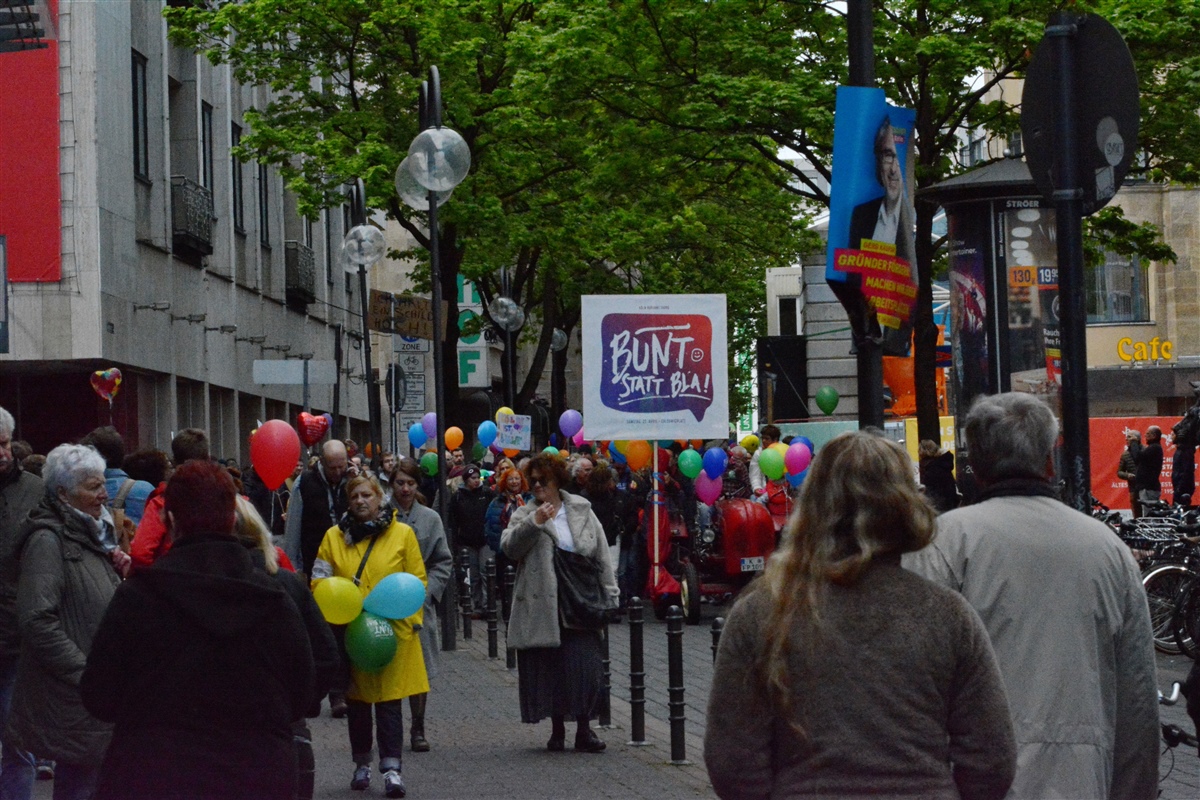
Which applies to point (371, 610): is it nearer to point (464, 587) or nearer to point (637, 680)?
point (637, 680)

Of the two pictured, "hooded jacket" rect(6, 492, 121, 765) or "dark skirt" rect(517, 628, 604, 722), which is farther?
"dark skirt" rect(517, 628, 604, 722)

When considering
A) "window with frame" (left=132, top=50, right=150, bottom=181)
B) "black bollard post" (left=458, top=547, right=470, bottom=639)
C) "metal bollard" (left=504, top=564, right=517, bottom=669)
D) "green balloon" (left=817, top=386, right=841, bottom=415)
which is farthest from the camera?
"green balloon" (left=817, top=386, right=841, bottom=415)

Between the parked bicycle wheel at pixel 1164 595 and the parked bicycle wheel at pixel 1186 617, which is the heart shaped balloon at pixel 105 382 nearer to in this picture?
the parked bicycle wheel at pixel 1164 595

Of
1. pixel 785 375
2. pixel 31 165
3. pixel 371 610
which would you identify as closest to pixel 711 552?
pixel 371 610

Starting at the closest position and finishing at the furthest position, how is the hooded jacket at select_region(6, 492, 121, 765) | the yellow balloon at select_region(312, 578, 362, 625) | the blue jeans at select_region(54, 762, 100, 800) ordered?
the hooded jacket at select_region(6, 492, 121, 765) < the blue jeans at select_region(54, 762, 100, 800) < the yellow balloon at select_region(312, 578, 362, 625)

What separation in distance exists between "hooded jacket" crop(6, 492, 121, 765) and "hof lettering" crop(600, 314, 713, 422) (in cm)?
749

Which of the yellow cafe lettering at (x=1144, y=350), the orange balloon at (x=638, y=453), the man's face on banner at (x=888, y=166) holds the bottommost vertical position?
the orange balloon at (x=638, y=453)

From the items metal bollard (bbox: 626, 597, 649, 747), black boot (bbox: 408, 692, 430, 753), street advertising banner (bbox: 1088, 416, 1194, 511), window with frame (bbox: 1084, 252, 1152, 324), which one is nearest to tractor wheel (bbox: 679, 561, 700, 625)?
metal bollard (bbox: 626, 597, 649, 747)

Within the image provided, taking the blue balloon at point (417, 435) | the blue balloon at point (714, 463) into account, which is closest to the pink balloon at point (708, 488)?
the blue balloon at point (714, 463)

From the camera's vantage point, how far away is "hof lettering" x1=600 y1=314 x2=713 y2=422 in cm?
1429

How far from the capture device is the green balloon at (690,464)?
849 inches

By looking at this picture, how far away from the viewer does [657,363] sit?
14367 mm

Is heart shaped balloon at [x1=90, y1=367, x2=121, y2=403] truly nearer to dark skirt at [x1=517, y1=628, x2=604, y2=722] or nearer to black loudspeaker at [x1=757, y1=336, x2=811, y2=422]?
dark skirt at [x1=517, y1=628, x2=604, y2=722]

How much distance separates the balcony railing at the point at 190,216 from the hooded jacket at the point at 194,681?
96.4 ft
